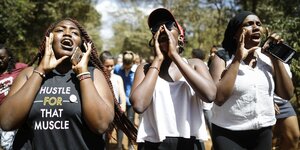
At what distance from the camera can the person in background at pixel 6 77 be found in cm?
540

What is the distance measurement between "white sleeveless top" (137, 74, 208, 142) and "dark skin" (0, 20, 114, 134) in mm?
351

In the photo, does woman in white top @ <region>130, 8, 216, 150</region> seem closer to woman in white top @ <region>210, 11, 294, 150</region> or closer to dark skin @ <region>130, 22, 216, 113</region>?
dark skin @ <region>130, 22, 216, 113</region>

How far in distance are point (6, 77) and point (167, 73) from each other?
10.7 ft

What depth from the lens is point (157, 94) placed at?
2.96 metres

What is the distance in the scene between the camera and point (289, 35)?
8383mm

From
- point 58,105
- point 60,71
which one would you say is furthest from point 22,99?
point 60,71

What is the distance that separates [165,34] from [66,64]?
30.1 inches

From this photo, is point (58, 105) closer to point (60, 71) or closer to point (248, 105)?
point (60, 71)

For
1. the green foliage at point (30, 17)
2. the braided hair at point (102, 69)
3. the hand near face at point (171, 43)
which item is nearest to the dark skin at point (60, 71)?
the braided hair at point (102, 69)

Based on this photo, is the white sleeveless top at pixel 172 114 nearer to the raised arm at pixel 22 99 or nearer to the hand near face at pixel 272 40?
the raised arm at pixel 22 99

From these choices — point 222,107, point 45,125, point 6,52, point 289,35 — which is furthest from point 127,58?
point 45,125

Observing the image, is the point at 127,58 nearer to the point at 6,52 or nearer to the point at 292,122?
the point at 6,52

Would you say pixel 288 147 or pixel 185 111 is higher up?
pixel 185 111

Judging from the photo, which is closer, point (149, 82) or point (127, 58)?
point (149, 82)
